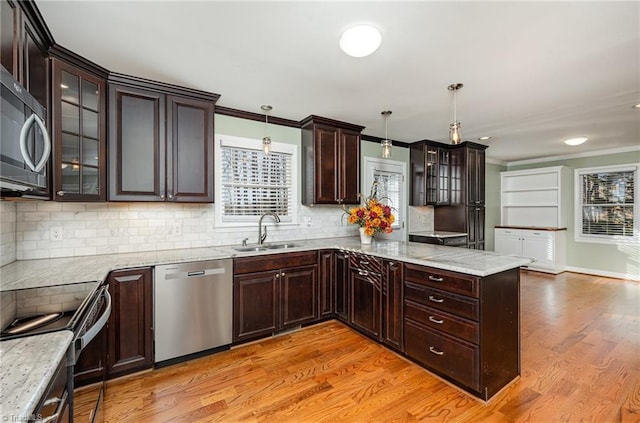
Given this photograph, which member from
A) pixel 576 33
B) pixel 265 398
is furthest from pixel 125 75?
pixel 576 33

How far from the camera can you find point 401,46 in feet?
6.63

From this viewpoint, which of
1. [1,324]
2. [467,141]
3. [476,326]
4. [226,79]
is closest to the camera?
[1,324]

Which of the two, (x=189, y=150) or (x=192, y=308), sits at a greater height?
(x=189, y=150)

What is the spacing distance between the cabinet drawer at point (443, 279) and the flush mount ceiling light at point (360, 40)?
5.55 ft

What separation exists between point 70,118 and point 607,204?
823 centimetres

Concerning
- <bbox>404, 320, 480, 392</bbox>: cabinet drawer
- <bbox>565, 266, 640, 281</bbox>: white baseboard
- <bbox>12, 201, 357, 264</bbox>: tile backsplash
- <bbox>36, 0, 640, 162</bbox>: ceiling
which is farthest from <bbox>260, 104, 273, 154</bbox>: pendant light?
<bbox>565, 266, 640, 281</bbox>: white baseboard

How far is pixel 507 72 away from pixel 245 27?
6.98 feet

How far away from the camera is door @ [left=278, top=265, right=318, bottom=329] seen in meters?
3.01

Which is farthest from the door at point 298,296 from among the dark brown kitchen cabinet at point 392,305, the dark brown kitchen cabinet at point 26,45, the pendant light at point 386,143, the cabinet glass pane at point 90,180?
the dark brown kitchen cabinet at point 26,45

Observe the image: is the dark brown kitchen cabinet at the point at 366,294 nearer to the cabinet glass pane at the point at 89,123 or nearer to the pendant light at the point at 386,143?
the pendant light at the point at 386,143

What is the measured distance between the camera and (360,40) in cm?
189

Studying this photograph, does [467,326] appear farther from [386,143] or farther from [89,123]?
[89,123]

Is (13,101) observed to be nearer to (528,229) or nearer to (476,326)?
(476,326)

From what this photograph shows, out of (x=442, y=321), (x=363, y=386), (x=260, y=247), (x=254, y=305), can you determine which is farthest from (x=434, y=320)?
(x=260, y=247)
